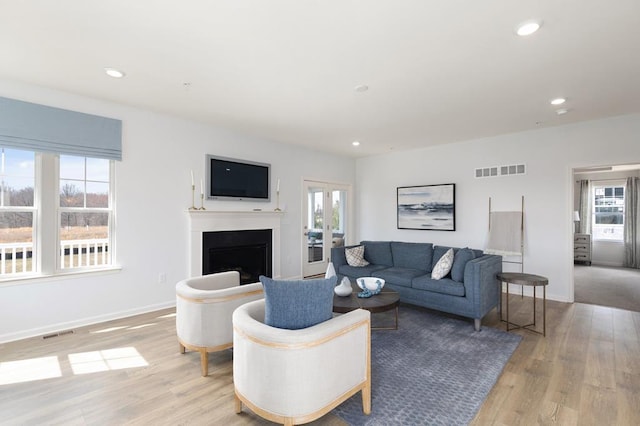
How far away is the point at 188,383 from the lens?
92.3 inches

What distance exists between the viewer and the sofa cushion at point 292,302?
1.79 m

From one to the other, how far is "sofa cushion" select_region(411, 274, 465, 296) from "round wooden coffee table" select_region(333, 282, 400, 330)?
645 millimetres

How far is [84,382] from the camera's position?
7.75ft

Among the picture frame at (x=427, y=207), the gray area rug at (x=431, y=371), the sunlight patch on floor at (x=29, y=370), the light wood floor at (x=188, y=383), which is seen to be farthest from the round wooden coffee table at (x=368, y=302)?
the picture frame at (x=427, y=207)

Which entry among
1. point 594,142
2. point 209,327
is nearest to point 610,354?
point 594,142

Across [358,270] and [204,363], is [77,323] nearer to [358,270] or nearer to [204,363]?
Result: [204,363]

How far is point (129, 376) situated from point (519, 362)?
3.25 meters

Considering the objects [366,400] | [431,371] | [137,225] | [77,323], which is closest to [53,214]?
[137,225]

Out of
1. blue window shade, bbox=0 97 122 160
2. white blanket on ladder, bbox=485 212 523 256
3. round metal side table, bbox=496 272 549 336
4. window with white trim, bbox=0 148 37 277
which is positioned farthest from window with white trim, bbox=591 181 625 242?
window with white trim, bbox=0 148 37 277

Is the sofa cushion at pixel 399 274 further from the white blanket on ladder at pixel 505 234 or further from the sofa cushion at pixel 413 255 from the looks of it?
the white blanket on ladder at pixel 505 234

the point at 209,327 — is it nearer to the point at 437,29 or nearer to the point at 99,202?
the point at 99,202

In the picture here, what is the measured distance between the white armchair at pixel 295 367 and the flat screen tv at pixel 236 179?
3.10 meters

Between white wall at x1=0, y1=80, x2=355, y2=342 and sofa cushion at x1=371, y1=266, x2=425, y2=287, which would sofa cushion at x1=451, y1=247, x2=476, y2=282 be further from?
white wall at x1=0, y1=80, x2=355, y2=342

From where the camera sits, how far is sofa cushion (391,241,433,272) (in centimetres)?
456
